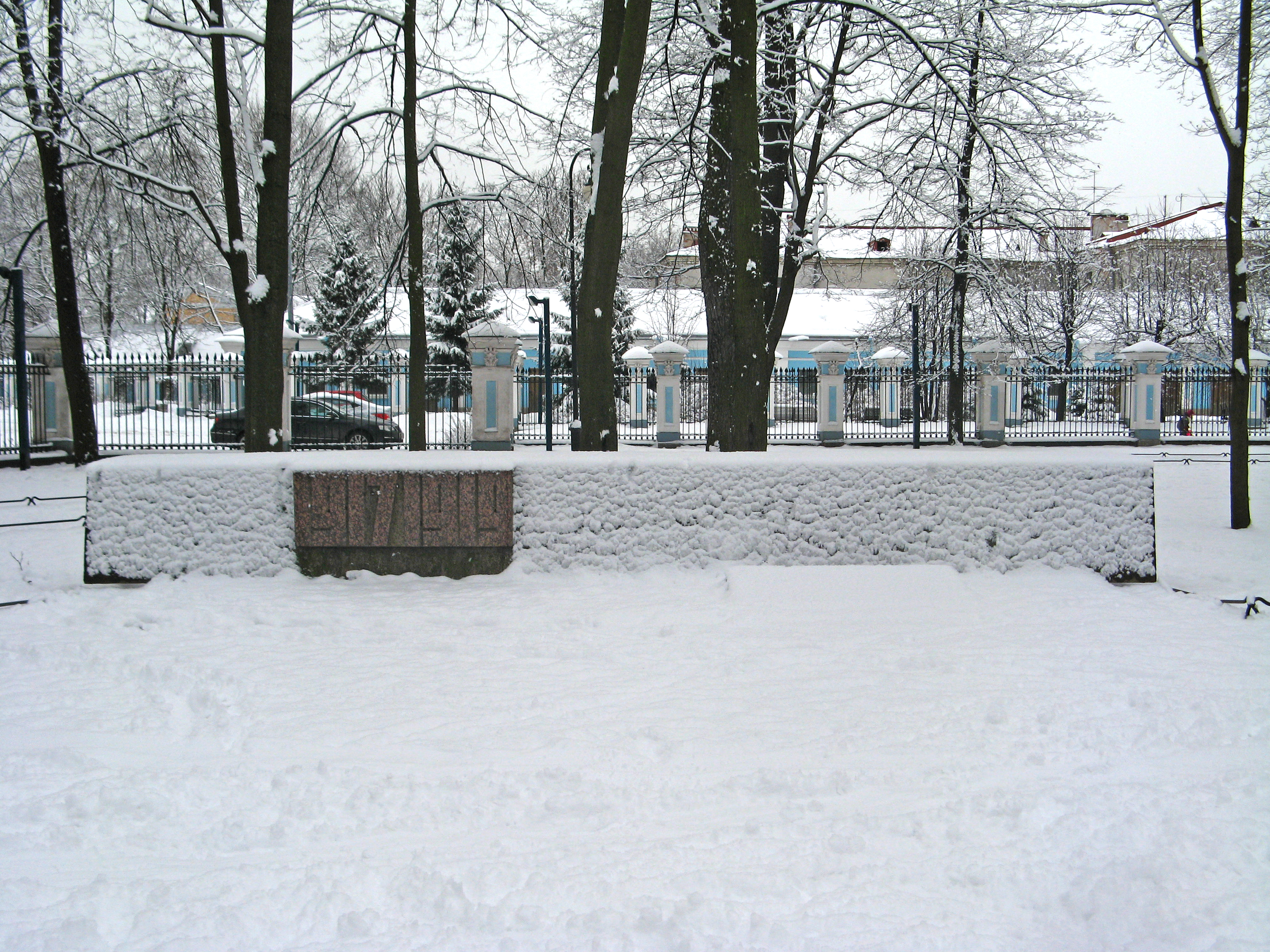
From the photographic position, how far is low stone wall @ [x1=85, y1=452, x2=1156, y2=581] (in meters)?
7.06

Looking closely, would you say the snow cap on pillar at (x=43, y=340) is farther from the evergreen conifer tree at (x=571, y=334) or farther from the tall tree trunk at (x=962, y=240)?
the evergreen conifer tree at (x=571, y=334)

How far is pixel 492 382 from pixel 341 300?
755 inches

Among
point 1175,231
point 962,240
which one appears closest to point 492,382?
point 962,240

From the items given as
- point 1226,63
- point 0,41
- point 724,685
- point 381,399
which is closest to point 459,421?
point 381,399

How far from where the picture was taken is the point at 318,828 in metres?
3.16

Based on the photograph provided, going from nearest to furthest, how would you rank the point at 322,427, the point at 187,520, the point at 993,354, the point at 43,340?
the point at 187,520
the point at 43,340
the point at 322,427
the point at 993,354

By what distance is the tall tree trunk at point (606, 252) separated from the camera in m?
8.71

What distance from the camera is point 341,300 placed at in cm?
3622

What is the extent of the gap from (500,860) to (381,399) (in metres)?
24.6

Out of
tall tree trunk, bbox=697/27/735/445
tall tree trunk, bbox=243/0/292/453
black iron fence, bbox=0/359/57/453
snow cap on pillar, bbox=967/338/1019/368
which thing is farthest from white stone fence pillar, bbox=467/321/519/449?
snow cap on pillar, bbox=967/338/1019/368

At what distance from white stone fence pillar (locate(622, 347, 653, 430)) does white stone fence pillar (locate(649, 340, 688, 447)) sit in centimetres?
84

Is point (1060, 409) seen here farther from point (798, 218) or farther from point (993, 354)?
point (798, 218)

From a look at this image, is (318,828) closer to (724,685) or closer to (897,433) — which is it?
(724,685)

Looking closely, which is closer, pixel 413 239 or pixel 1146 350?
pixel 413 239
